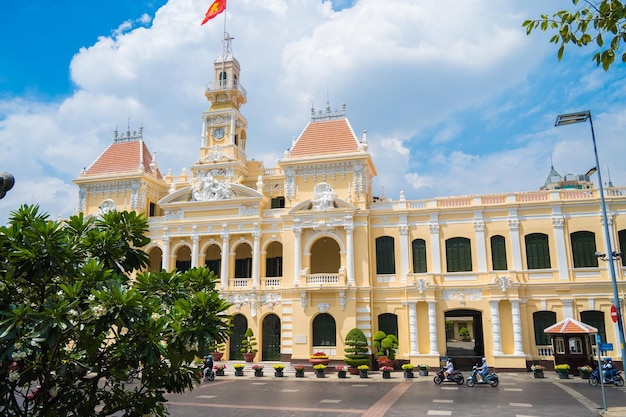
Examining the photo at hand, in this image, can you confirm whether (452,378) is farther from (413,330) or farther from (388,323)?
(388,323)

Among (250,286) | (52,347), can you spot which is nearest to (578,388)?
(250,286)

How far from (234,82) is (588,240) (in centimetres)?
2782

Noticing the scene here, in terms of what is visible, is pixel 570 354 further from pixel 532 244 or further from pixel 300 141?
pixel 300 141

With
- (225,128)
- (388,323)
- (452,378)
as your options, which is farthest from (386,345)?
(225,128)

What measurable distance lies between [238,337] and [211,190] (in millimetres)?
10580

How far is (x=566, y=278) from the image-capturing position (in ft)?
99.2

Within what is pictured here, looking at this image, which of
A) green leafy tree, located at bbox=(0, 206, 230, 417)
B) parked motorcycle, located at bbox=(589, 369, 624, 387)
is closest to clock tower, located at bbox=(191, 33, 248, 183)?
parked motorcycle, located at bbox=(589, 369, 624, 387)

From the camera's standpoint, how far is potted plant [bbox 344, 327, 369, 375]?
29.0m

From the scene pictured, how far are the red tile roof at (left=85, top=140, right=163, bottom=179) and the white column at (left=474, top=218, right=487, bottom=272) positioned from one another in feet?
81.6

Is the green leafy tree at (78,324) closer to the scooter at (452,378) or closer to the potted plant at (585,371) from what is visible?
the scooter at (452,378)

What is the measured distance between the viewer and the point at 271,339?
33875 mm

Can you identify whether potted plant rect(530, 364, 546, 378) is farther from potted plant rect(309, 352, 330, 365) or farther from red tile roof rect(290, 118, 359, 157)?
red tile roof rect(290, 118, 359, 157)

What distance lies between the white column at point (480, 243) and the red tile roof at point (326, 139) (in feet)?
30.8

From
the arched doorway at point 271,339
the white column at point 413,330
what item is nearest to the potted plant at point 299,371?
the arched doorway at point 271,339
